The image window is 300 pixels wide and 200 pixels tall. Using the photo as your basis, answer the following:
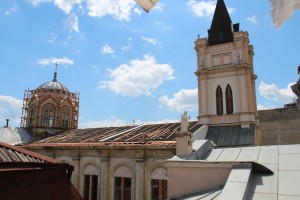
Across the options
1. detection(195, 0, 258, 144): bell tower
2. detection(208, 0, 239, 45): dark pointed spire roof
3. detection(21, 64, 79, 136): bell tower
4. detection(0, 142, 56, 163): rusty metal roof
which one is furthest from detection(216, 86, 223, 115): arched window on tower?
detection(21, 64, 79, 136): bell tower

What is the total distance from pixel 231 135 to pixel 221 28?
35.2 ft

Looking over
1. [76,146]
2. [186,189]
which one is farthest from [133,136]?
[186,189]

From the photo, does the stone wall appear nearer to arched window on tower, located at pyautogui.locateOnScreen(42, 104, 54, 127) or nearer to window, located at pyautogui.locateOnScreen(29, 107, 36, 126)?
arched window on tower, located at pyautogui.locateOnScreen(42, 104, 54, 127)

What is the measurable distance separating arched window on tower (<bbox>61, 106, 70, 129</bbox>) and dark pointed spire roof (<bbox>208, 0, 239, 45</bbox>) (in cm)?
2349

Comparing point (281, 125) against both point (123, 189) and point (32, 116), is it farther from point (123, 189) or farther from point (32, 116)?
point (32, 116)

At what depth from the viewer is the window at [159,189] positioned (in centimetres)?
1855

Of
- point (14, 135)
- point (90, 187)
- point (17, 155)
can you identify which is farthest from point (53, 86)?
point (17, 155)

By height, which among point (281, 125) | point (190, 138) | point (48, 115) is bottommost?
point (190, 138)

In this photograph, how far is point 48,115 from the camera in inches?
1455

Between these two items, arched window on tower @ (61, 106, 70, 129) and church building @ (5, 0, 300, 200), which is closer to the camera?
church building @ (5, 0, 300, 200)

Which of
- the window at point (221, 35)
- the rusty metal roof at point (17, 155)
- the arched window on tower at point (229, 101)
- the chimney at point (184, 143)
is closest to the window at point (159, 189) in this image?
the chimney at point (184, 143)

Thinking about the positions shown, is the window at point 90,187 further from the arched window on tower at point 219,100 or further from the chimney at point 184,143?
the arched window on tower at point 219,100

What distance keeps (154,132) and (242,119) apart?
24.7 feet

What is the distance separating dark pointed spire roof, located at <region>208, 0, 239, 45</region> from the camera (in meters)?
25.0
